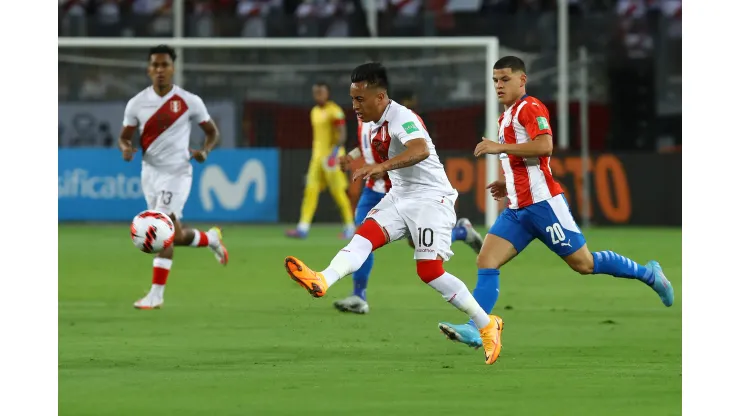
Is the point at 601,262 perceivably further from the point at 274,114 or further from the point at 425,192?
the point at 274,114

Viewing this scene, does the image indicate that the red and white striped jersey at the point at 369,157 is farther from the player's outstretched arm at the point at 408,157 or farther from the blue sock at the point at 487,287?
the player's outstretched arm at the point at 408,157

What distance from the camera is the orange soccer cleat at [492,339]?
24.4 ft

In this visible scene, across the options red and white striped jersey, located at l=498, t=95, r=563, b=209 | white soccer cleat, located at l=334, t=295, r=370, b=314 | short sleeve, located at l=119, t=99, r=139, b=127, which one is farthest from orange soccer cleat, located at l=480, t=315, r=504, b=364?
short sleeve, located at l=119, t=99, r=139, b=127

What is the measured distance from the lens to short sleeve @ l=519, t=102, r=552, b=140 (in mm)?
7836

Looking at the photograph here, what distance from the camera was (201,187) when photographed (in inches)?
872

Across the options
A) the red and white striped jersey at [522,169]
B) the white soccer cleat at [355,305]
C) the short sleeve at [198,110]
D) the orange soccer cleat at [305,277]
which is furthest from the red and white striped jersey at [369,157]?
the orange soccer cleat at [305,277]

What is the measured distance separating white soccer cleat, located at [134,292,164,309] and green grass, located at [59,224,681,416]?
113 mm

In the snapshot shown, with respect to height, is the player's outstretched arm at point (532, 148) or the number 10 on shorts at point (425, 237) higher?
the player's outstretched arm at point (532, 148)

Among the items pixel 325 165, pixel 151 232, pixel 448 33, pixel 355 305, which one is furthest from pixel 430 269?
pixel 448 33

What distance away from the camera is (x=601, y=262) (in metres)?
8.54

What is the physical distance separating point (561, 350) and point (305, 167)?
14.3 meters

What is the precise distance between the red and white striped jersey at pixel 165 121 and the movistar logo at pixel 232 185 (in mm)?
10973
